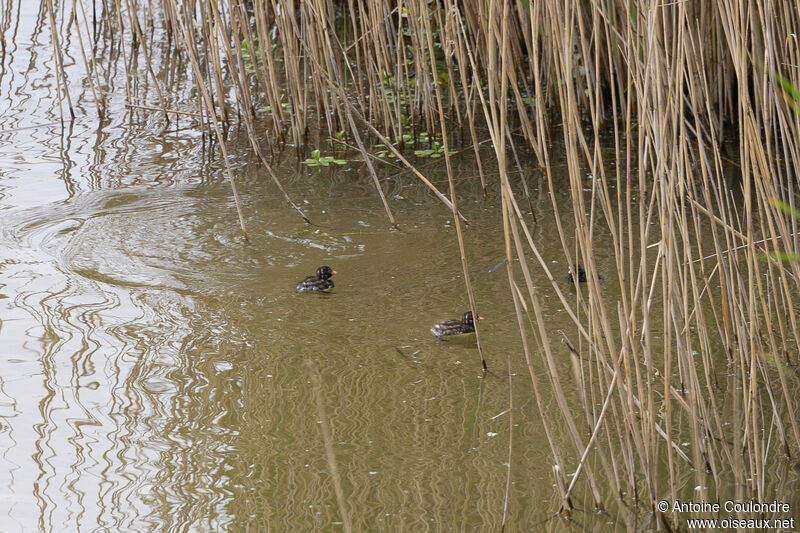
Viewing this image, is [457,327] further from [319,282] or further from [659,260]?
[659,260]

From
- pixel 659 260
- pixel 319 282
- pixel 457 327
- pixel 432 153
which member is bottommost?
pixel 457 327

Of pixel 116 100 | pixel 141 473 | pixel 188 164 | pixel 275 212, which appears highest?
pixel 116 100

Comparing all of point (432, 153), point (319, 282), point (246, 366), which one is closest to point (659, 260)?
point (246, 366)

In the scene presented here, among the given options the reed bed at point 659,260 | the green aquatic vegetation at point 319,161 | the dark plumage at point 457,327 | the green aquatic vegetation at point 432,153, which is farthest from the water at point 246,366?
the green aquatic vegetation at point 432,153

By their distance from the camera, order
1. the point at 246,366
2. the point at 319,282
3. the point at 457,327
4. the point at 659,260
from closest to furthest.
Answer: the point at 659,260
the point at 246,366
the point at 457,327
the point at 319,282

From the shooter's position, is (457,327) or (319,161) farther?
(319,161)

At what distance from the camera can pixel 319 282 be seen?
3.97m

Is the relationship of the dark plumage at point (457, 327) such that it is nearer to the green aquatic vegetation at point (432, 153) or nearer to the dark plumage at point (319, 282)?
the dark plumage at point (319, 282)

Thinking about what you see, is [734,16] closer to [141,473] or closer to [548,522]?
[548,522]

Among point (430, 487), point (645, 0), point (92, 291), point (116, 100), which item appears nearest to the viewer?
point (645, 0)

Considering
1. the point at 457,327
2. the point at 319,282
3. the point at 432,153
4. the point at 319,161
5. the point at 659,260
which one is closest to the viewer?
the point at 659,260

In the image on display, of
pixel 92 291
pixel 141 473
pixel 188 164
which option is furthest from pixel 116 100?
pixel 141 473

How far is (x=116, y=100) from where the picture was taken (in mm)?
7168

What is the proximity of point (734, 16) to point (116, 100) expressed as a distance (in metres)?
5.93
